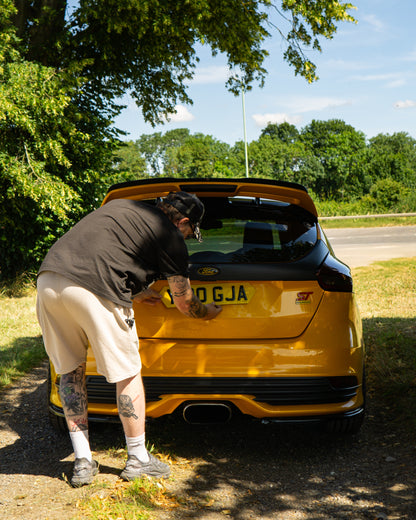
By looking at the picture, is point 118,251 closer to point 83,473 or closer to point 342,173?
point 83,473

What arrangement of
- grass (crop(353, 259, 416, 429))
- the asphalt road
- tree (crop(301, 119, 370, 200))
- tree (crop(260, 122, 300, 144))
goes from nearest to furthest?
1. grass (crop(353, 259, 416, 429))
2. the asphalt road
3. tree (crop(301, 119, 370, 200))
4. tree (crop(260, 122, 300, 144))

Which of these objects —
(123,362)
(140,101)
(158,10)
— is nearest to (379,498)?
(123,362)

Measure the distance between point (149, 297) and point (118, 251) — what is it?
0.47 metres

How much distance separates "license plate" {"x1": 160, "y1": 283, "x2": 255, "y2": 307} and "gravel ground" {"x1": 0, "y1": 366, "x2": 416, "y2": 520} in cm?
104

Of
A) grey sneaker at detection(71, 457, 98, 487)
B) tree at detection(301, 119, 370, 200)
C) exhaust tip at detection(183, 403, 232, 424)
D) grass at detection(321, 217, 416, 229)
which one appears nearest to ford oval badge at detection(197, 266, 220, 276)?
exhaust tip at detection(183, 403, 232, 424)

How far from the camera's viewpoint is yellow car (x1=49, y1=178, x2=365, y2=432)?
3.13m

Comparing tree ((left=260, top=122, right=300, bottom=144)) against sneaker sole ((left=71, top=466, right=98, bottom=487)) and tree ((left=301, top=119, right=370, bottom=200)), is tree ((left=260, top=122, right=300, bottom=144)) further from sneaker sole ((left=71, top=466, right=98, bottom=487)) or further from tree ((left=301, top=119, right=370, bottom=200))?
sneaker sole ((left=71, top=466, right=98, bottom=487))

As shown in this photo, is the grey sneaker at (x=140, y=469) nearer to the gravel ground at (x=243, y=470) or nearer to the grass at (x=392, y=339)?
the gravel ground at (x=243, y=470)

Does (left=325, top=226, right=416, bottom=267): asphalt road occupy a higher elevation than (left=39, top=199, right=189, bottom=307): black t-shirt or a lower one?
lower

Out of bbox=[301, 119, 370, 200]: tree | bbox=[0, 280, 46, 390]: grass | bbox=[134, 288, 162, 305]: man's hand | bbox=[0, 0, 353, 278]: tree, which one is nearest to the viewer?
bbox=[134, 288, 162, 305]: man's hand

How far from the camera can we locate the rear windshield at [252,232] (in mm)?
3322

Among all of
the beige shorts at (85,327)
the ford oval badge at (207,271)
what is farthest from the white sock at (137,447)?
the ford oval badge at (207,271)

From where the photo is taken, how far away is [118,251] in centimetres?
283

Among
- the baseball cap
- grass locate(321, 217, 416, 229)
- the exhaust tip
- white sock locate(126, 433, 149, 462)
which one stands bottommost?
grass locate(321, 217, 416, 229)
